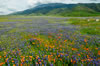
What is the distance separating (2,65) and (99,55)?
4.14 meters

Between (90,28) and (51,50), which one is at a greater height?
(51,50)

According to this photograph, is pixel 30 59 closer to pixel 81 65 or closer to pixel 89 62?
pixel 81 65

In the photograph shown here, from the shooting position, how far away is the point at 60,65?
10.2ft

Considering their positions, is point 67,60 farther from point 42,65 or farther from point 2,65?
point 2,65

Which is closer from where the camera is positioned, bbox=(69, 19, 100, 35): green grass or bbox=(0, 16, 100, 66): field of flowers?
bbox=(0, 16, 100, 66): field of flowers

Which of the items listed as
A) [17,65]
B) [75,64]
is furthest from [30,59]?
[75,64]

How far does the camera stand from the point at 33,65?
3209 mm

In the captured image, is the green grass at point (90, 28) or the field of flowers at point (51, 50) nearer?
the field of flowers at point (51, 50)

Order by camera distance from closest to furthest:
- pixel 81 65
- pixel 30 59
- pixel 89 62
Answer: pixel 81 65, pixel 89 62, pixel 30 59

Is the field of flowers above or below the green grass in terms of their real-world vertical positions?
above

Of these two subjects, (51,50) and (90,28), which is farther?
(90,28)

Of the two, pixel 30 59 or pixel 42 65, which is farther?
pixel 30 59

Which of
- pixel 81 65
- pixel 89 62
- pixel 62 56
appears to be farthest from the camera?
pixel 62 56

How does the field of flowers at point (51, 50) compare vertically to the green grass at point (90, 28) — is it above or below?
above
